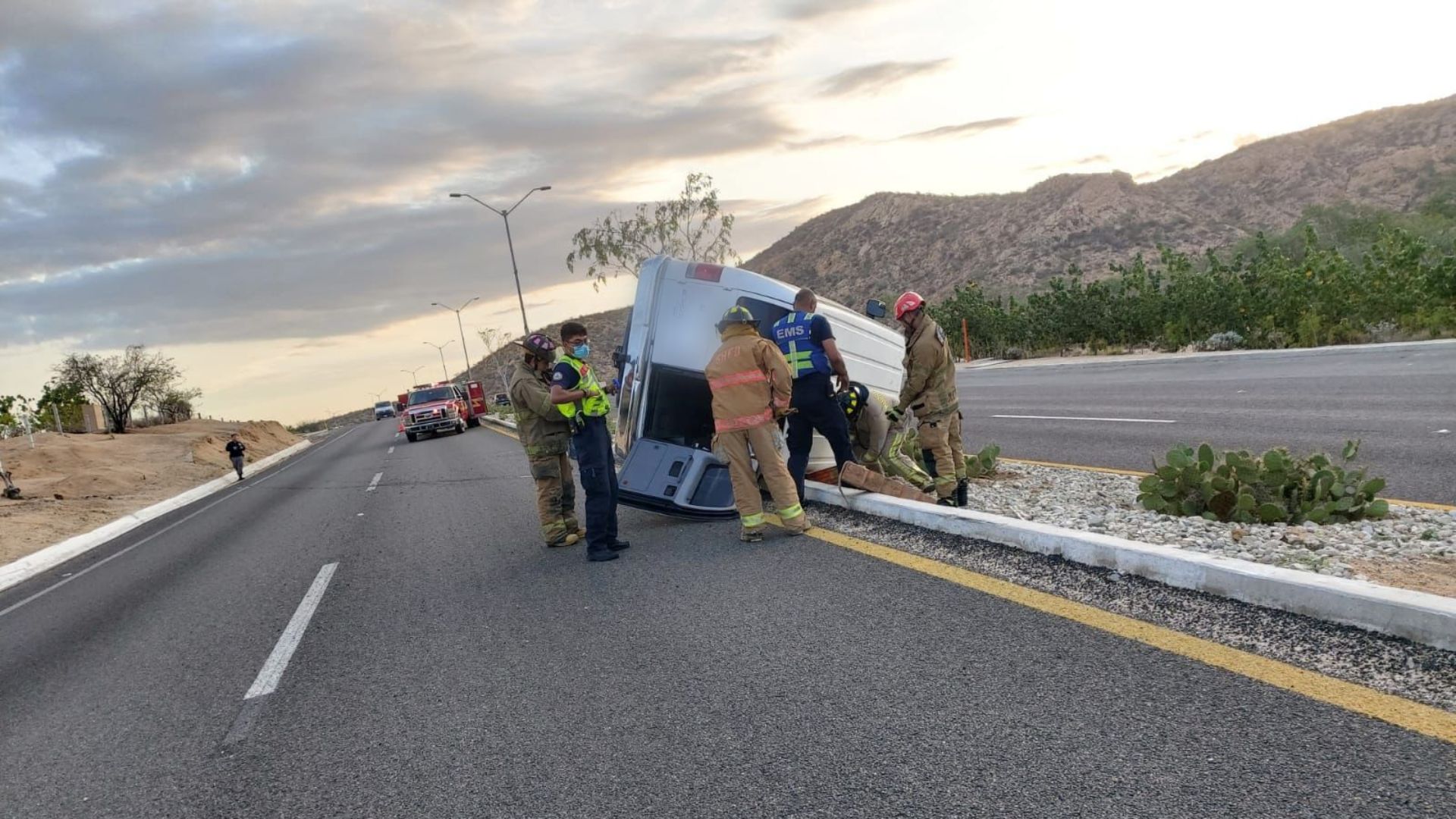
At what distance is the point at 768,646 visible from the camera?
444 centimetres

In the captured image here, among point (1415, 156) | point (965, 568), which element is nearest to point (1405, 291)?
point (965, 568)

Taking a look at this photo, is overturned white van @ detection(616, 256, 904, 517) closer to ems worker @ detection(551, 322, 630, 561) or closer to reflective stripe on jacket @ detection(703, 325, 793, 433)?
ems worker @ detection(551, 322, 630, 561)

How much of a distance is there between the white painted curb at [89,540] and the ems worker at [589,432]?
8.71 meters

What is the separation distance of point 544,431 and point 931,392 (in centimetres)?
330

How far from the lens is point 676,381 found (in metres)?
8.09

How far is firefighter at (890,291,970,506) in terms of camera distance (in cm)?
722

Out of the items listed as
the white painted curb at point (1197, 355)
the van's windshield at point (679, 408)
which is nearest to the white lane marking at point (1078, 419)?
the van's windshield at point (679, 408)

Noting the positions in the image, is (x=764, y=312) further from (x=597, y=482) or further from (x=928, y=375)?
(x=597, y=482)

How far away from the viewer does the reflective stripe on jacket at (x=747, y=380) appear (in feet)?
22.0

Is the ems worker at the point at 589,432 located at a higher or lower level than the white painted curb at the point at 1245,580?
higher

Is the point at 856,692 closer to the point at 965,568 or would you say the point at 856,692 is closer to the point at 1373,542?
the point at 965,568

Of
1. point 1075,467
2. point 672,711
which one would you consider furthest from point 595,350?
point 672,711

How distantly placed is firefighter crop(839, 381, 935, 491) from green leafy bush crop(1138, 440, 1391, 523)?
2117 mm

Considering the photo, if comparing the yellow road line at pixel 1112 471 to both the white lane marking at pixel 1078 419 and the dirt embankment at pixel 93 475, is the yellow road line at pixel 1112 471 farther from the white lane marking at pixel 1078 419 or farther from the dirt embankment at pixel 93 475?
the dirt embankment at pixel 93 475
